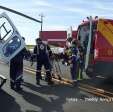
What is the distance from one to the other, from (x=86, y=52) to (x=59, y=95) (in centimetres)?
376

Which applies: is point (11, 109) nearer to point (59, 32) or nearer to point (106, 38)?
point (106, 38)

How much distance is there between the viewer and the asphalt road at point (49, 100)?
1155 cm

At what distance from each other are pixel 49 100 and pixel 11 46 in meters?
2.21

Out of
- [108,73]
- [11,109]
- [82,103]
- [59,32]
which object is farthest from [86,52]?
[59,32]

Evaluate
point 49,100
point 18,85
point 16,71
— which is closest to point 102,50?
point 16,71

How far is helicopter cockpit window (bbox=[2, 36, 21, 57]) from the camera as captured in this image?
548 inches

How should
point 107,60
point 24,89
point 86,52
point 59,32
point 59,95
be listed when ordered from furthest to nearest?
1. point 59,32
2. point 86,52
3. point 107,60
4. point 24,89
5. point 59,95

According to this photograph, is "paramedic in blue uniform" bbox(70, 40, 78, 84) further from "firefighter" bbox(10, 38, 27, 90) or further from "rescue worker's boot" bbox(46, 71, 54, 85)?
"firefighter" bbox(10, 38, 27, 90)

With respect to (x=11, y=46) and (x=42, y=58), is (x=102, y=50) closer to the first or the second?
(x=42, y=58)

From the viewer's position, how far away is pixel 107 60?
1603 cm

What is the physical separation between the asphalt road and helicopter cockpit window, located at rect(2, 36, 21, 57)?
3.92ft

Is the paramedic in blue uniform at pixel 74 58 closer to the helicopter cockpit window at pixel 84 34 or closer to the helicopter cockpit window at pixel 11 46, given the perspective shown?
the helicopter cockpit window at pixel 84 34

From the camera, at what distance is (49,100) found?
505 inches

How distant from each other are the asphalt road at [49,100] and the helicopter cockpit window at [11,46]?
1.19 metres
